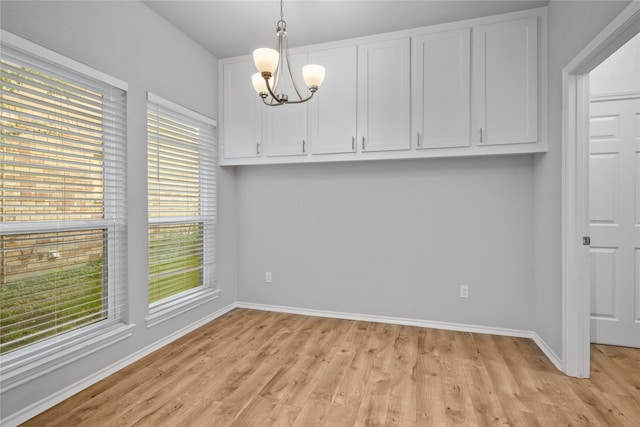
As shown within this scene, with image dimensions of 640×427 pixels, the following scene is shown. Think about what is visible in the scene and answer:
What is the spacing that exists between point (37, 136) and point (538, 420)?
3.31m

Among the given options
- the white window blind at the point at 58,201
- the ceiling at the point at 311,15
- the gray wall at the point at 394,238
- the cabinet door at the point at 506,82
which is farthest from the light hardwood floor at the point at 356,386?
the ceiling at the point at 311,15

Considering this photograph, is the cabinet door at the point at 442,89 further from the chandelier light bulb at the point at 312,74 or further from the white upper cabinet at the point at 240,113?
the white upper cabinet at the point at 240,113

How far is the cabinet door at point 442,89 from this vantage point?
289 cm

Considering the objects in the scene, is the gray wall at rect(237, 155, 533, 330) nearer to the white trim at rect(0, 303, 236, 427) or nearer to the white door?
the white door

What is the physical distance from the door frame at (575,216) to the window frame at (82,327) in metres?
3.16

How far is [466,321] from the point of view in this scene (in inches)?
126

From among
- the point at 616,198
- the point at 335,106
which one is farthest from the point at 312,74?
the point at 616,198

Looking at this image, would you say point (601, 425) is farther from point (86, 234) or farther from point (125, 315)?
point (86, 234)

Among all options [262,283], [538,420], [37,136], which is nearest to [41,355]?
[37,136]

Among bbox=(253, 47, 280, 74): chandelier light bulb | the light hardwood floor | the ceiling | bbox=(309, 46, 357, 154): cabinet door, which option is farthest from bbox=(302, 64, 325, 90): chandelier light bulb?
the light hardwood floor

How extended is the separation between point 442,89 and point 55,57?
2.84 meters

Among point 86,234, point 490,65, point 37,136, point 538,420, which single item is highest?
point 490,65

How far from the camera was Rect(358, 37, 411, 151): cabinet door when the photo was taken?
3.05 meters

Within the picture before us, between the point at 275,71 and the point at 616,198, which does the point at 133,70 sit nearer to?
the point at 275,71
